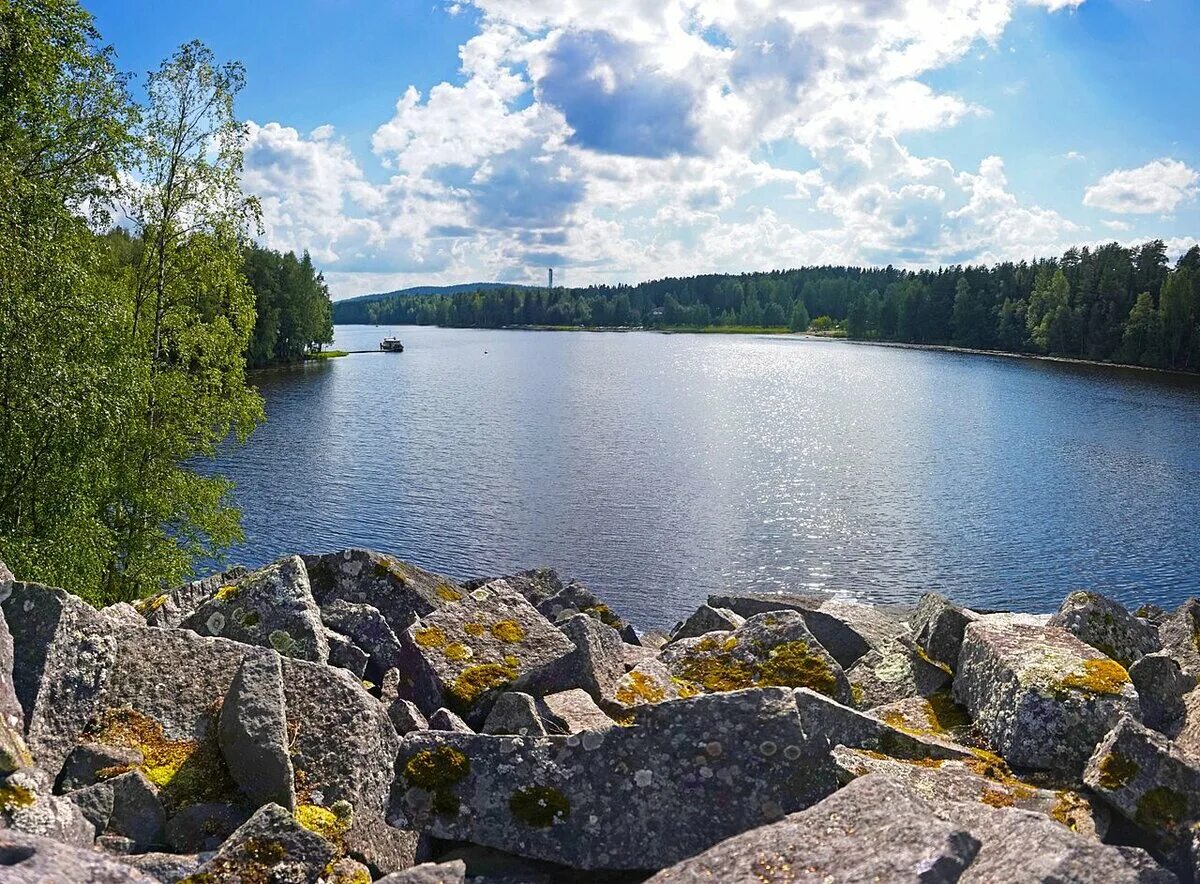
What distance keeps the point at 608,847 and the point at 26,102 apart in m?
21.4

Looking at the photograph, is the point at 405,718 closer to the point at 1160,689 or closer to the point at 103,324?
the point at 1160,689

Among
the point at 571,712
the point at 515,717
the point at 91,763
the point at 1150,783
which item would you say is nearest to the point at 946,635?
the point at 1150,783

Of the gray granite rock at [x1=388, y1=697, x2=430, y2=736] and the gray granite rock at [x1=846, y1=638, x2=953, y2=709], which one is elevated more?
the gray granite rock at [x1=388, y1=697, x2=430, y2=736]

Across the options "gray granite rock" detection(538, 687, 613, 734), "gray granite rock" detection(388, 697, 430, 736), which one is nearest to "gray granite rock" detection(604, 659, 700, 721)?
"gray granite rock" detection(538, 687, 613, 734)

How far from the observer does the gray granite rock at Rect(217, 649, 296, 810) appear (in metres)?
6.44

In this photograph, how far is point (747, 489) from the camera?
4825 cm

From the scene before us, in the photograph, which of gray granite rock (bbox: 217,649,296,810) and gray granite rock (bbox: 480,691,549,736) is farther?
gray granite rock (bbox: 480,691,549,736)

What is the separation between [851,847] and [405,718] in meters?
4.47

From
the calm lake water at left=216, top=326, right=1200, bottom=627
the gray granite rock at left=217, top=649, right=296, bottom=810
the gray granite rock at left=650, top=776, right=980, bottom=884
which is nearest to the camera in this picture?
the gray granite rock at left=650, top=776, right=980, bottom=884

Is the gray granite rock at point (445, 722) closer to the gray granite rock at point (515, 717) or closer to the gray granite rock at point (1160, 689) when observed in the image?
the gray granite rock at point (515, 717)

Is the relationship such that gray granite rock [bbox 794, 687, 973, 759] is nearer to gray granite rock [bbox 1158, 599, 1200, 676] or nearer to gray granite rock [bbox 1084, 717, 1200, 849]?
gray granite rock [bbox 1084, 717, 1200, 849]

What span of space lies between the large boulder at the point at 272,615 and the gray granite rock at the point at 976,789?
17.4 feet

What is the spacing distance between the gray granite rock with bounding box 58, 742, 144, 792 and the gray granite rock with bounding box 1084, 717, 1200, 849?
710cm

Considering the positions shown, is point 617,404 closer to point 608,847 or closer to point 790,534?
point 790,534
